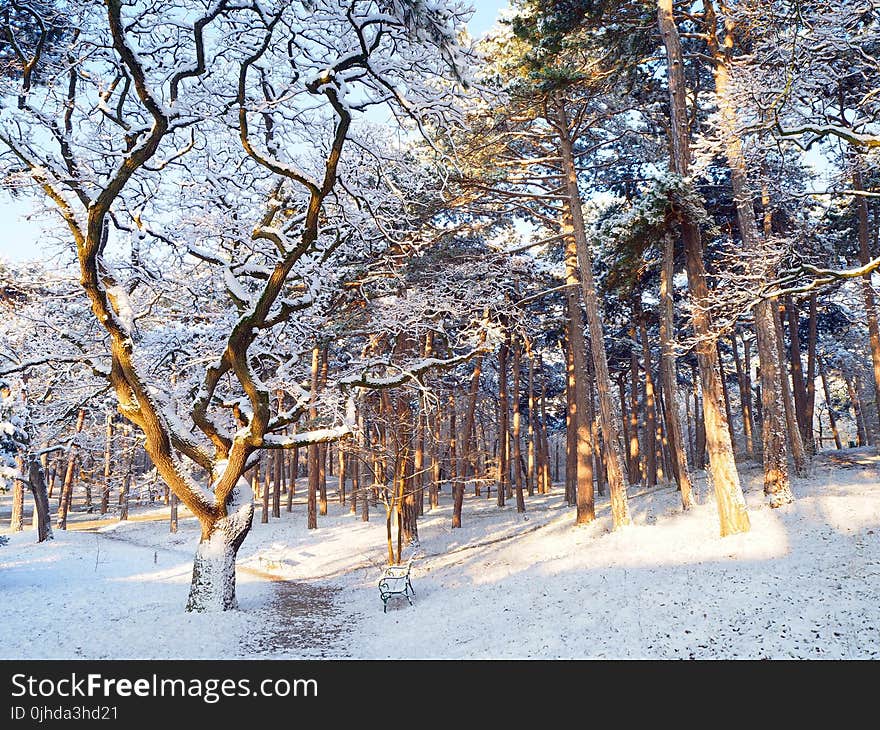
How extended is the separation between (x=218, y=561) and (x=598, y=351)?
10.6m

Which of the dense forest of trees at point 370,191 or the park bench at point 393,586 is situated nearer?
the dense forest of trees at point 370,191

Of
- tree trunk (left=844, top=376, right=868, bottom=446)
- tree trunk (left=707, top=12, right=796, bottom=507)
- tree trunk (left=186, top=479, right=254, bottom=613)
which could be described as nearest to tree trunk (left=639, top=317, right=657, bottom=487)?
tree trunk (left=707, top=12, right=796, bottom=507)

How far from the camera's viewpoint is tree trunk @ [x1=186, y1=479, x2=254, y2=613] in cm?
1130

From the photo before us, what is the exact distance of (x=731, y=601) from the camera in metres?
7.96

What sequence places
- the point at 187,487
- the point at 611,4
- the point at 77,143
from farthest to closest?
1. the point at 611,4
2. the point at 187,487
3. the point at 77,143

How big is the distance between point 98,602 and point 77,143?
31.7ft

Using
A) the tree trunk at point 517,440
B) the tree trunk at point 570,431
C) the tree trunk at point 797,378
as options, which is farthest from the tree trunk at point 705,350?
the tree trunk at point 797,378

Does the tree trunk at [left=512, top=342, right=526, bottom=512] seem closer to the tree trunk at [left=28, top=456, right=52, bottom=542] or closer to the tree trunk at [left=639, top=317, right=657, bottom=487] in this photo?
the tree trunk at [left=639, top=317, right=657, bottom=487]

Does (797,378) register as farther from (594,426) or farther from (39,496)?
(39,496)

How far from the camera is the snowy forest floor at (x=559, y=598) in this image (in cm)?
732

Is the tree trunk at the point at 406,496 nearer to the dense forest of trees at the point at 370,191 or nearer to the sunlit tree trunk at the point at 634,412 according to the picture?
the dense forest of trees at the point at 370,191

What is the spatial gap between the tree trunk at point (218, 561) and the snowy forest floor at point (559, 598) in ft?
1.91

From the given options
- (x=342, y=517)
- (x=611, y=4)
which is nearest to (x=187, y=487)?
(x=611, y=4)

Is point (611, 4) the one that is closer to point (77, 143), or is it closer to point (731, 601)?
point (77, 143)
